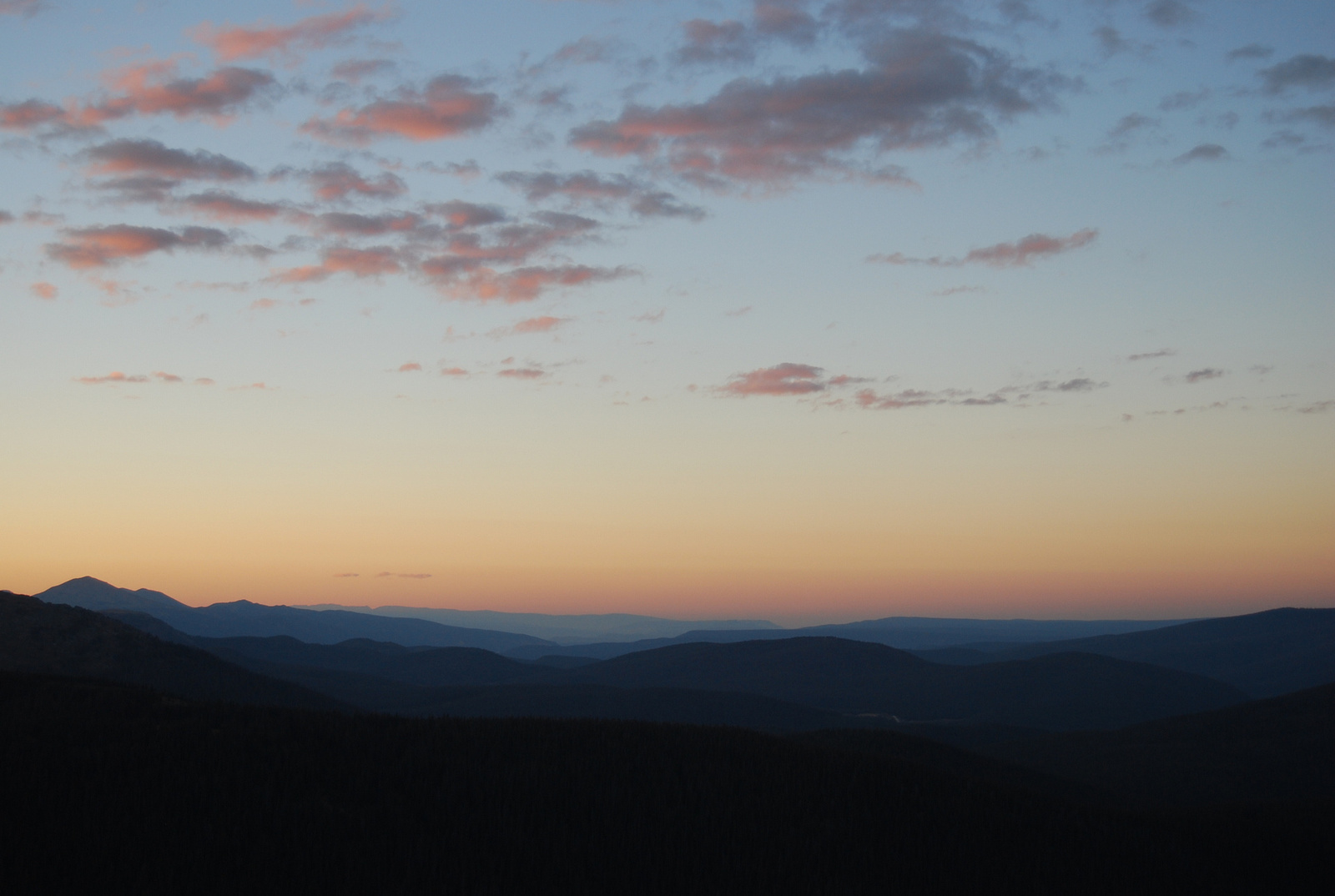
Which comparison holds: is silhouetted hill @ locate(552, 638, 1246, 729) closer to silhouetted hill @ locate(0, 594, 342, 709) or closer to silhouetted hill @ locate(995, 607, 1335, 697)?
silhouetted hill @ locate(995, 607, 1335, 697)

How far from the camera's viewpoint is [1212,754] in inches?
1708

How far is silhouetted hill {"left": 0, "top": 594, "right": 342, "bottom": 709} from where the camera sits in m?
46.5

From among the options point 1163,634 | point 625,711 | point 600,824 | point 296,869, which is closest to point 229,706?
point 296,869

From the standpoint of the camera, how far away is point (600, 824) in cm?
1578

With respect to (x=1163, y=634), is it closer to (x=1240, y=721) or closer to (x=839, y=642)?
(x=839, y=642)

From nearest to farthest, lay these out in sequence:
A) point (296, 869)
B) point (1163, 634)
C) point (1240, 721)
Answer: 1. point (296, 869)
2. point (1240, 721)
3. point (1163, 634)

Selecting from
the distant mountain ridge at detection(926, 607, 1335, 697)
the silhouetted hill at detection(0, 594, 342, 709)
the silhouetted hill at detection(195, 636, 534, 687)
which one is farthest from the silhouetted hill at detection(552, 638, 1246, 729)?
the silhouetted hill at detection(0, 594, 342, 709)

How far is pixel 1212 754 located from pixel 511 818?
40220mm

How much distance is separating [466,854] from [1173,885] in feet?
41.3

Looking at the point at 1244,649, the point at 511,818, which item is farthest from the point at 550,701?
the point at 1244,649

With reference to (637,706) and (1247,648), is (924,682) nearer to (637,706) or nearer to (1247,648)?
(637,706)

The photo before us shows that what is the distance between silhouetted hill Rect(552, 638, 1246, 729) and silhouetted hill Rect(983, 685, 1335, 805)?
88.3ft

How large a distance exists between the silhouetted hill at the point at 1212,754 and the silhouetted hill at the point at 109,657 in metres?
36.9

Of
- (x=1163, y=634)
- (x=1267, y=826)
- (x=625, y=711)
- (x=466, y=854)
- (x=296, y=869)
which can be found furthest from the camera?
(x=1163, y=634)
